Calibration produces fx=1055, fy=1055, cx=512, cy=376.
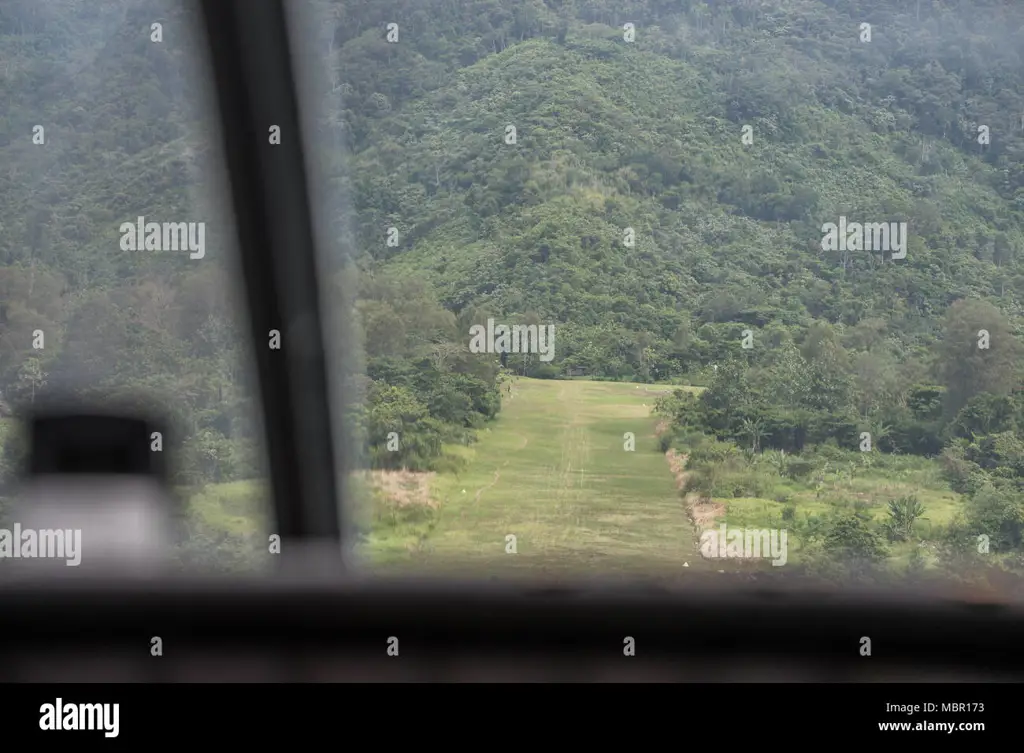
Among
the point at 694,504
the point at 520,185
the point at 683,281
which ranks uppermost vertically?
the point at 520,185

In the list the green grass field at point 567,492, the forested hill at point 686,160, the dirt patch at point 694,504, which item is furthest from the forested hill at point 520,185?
the dirt patch at point 694,504

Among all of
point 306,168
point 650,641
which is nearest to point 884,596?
point 650,641

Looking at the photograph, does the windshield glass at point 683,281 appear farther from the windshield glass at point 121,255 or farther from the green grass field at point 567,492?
the windshield glass at point 121,255

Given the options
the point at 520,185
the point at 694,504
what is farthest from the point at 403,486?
the point at 520,185

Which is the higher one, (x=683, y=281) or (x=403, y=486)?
(x=683, y=281)

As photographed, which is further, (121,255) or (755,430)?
(121,255)

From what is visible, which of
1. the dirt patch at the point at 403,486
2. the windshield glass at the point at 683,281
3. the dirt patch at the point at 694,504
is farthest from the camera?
the dirt patch at the point at 403,486

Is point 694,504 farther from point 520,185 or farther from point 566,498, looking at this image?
point 520,185
